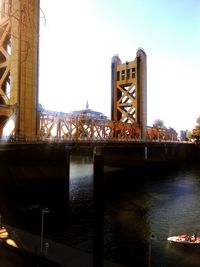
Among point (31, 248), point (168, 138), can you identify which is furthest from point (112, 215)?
point (168, 138)

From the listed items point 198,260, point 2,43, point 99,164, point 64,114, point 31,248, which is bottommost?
point 198,260

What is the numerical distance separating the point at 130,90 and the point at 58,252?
2378 inches

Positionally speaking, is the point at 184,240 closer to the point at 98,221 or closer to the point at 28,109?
the point at 98,221

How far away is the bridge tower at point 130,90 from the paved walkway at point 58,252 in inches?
2057

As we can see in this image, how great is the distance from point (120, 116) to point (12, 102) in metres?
45.0

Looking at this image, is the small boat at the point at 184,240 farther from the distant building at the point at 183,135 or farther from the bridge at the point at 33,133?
the distant building at the point at 183,135

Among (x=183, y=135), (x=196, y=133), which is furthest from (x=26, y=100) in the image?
(x=183, y=135)

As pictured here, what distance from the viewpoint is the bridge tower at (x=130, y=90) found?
221 ft

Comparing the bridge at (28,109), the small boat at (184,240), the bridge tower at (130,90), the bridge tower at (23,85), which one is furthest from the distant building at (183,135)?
the small boat at (184,240)

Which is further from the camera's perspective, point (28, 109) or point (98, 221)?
point (28, 109)

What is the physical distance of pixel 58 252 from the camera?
13945 mm

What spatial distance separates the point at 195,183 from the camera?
45.7 metres

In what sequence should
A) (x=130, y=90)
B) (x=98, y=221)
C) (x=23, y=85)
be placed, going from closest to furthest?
1. (x=98, y=221)
2. (x=23, y=85)
3. (x=130, y=90)

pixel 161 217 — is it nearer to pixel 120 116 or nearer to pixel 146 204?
pixel 146 204
